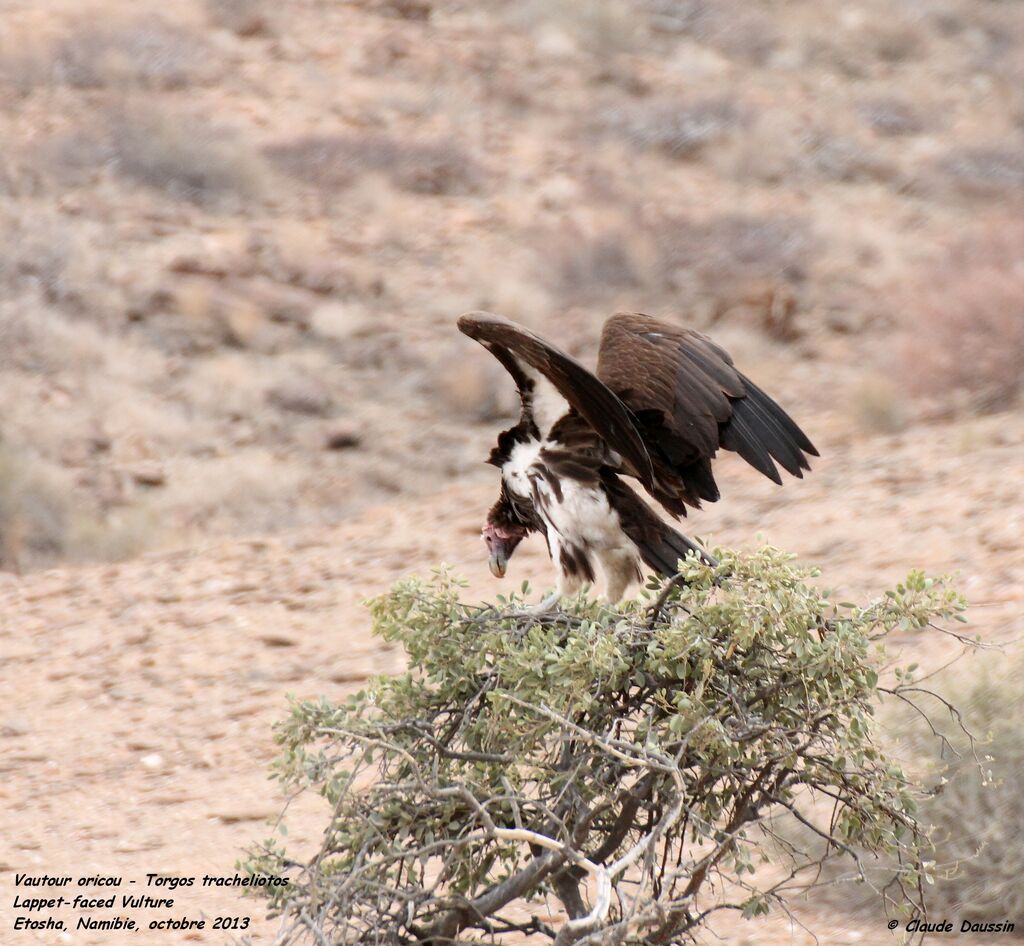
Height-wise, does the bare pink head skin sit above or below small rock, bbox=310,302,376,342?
above

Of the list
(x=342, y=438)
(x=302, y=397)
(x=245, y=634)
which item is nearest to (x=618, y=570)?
(x=245, y=634)

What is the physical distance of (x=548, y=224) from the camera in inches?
651

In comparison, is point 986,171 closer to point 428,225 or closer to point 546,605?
point 428,225

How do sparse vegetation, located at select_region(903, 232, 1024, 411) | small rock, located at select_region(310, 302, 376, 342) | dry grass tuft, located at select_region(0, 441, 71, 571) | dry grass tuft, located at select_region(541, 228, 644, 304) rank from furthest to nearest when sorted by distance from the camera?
dry grass tuft, located at select_region(541, 228, 644, 304) → small rock, located at select_region(310, 302, 376, 342) → sparse vegetation, located at select_region(903, 232, 1024, 411) → dry grass tuft, located at select_region(0, 441, 71, 571)

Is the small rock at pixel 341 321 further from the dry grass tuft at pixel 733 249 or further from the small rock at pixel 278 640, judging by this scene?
the small rock at pixel 278 640

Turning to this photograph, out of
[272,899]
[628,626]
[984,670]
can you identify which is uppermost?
[628,626]

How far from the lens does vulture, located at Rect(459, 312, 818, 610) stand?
14.6 feet

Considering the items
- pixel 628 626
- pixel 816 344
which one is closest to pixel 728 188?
pixel 816 344

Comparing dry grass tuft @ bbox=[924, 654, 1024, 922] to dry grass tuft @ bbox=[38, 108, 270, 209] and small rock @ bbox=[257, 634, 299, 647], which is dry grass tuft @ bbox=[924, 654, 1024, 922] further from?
dry grass tuft @ bbox=[38, 108, 270, 209]

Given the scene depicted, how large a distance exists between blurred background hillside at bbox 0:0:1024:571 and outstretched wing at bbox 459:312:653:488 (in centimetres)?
584

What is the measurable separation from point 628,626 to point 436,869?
7.03ft

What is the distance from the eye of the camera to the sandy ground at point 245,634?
6191 mm

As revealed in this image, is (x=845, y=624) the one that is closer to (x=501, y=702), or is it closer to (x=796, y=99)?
(x=501, y=702)

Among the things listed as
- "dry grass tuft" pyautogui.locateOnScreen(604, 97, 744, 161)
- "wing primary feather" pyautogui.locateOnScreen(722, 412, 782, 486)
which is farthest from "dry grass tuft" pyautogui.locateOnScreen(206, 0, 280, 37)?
"wing primary feather" pyautogui.locateOnScreen(722, 412, 782, 486)
